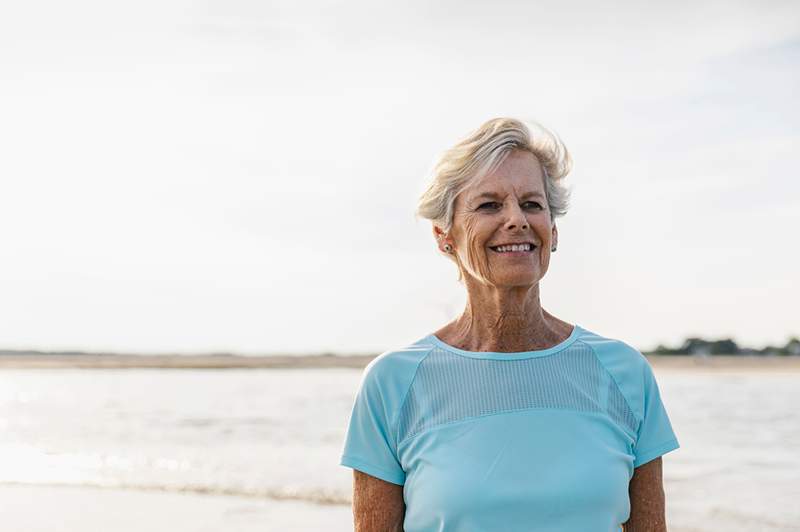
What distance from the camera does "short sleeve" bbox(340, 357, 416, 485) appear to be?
2.04 m

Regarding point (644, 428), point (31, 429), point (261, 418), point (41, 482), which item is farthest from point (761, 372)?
point (644, 428)

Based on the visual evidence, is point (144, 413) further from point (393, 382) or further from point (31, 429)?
point (393, 382)

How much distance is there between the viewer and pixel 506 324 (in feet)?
6.91

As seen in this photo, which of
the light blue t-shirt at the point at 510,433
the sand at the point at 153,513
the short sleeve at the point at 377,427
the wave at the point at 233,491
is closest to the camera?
the light blue t-shirt at the point at 510,433

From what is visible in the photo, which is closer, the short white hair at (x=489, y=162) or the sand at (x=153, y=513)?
the short white hair at (x=489, y=162)

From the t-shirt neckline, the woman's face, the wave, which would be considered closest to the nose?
the woman's face

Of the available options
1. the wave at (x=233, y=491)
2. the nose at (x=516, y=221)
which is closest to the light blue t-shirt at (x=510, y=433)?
the nose at (x=516, y=221)

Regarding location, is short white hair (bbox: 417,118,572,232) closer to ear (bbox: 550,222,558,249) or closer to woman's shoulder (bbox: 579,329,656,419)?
ear (bbox: 550,222,558,249)

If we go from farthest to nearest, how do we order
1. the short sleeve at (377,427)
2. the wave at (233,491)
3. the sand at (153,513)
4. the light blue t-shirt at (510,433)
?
the wave at (233,491) → the sand at (153,513) → the short sleeve at (377,427) → the light blue t-shirt at (510,433)

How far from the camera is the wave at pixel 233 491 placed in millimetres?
9500

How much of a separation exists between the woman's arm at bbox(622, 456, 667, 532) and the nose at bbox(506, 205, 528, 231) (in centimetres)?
60

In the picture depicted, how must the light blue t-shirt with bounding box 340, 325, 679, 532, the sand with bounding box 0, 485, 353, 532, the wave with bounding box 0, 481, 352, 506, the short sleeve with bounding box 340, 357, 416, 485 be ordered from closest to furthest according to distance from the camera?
1. the light blue t-shirt with bounding box 340, 325, 679, 532
2. the short sleeve with bounding box 340, 357, 416, 485
3. the sand with bounding box 0, 485, 353, 532
4. the wave with bounding box 0, 481, 352, 506

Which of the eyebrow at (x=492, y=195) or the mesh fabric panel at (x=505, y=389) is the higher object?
the eyebrow at (x=492, y=195)

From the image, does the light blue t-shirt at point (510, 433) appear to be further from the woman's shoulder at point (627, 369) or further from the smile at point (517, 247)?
the smile at point (517, 247)
